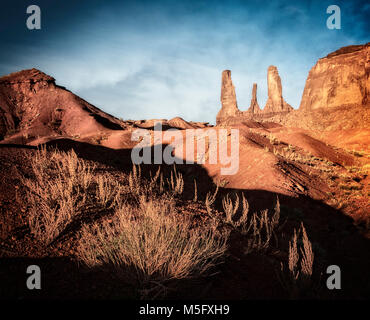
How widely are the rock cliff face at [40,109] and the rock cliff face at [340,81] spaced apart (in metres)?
37.3

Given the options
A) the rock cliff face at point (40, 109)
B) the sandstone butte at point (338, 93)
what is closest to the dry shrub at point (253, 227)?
the rock cliff face at point (40, 109)

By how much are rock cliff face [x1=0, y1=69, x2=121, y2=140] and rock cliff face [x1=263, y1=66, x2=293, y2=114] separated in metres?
55.4

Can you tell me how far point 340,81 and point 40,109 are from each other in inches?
1992

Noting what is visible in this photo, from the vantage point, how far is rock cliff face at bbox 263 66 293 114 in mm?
68562

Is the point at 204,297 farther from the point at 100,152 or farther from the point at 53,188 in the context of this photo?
the point at 100,152

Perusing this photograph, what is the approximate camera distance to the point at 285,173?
9.66 metres

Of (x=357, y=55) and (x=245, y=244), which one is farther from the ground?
(x=357, y=55)

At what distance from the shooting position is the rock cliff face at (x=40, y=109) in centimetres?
3086

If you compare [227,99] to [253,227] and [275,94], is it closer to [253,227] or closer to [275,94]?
[275,94]

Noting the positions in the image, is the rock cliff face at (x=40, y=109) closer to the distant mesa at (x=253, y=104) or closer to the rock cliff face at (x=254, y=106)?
the distant mesa at (x=253, y=104)

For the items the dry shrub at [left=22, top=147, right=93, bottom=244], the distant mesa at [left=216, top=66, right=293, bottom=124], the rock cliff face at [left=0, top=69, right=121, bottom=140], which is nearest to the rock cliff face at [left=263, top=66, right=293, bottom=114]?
the distant mesa at [left=216, top=66, right=293, bottom=124]

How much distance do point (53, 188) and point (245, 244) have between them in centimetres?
397
